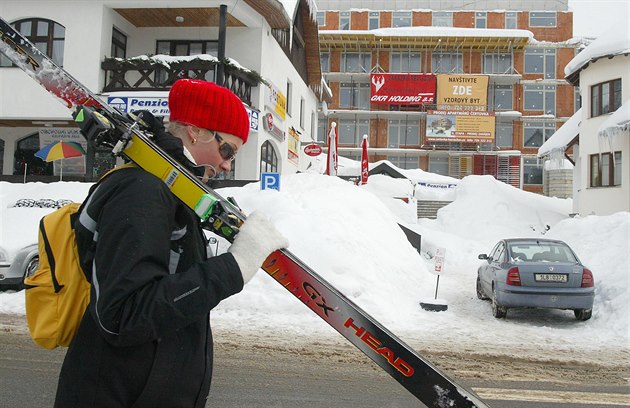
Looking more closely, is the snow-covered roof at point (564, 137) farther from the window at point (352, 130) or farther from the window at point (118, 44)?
the window at point (352, 130)

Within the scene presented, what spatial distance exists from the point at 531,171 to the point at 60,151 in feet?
140

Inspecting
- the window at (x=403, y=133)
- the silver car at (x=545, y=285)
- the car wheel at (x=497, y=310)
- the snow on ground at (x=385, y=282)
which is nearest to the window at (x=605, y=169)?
the snow on ground at (x=385, y=282)

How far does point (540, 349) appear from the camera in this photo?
7.37 metres

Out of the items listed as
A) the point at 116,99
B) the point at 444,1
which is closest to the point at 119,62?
the point at 116,99

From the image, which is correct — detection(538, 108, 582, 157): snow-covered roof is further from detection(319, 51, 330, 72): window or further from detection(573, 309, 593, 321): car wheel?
detection(319, 51, 330, 72): window

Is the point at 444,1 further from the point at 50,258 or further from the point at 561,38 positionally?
the point at 50,258

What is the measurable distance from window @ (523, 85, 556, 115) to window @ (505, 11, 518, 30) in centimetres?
667

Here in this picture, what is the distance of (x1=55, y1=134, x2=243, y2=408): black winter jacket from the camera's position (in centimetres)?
154

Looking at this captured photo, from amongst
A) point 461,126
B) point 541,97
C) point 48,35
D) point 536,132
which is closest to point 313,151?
point 48,35

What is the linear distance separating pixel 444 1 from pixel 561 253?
4947cm

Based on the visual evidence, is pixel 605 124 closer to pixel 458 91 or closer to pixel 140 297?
pixel 140 297

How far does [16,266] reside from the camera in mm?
9211

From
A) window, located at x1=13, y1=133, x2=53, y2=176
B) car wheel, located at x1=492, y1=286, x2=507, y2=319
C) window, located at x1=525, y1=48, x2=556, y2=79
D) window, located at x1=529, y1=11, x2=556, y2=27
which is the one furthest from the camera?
window, located at x1=529, y1=11, x2=556, y2=27

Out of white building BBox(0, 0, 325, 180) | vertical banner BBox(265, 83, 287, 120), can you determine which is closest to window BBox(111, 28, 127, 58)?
white building BBox(0, 0, 325, 180)
